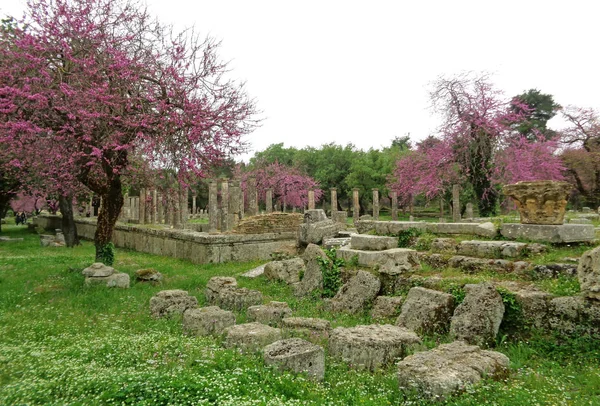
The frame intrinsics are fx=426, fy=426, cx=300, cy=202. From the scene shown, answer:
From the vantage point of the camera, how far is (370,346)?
5.41 meters

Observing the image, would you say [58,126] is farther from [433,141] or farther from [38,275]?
[433,141]

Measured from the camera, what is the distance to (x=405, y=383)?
4.38m

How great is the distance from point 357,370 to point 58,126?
8837mm

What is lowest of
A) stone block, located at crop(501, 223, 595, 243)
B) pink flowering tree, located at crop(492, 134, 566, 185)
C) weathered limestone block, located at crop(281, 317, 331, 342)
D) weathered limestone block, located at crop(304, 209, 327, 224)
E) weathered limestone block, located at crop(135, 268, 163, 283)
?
weathered limestone block, located at crop(281, 317, 331, 342)

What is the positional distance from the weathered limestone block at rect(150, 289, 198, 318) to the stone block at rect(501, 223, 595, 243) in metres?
6.70

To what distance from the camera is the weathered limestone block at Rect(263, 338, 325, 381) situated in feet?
16.0

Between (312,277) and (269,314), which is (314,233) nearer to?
(312,277)

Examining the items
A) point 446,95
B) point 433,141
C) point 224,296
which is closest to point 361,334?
point 224,296

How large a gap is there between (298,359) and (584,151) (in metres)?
29.2

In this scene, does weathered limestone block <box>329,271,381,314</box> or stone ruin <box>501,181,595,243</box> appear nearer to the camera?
stone ruin <box>501,181,595,243</box>

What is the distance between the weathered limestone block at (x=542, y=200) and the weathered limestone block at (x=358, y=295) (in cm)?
341

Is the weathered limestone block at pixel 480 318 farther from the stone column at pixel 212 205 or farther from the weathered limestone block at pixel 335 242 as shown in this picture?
the stone column at pixel 212 205

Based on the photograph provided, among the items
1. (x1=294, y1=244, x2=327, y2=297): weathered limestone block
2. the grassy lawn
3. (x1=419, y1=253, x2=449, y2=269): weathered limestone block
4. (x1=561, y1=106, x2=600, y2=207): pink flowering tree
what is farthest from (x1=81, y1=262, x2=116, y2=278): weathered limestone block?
(x1=561, y1=106, x2=600, y2=207): pink flowering tree

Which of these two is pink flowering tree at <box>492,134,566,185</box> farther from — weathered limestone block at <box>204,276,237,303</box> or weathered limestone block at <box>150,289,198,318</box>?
weathered limestone block at <box>150,289,198,318</box>
